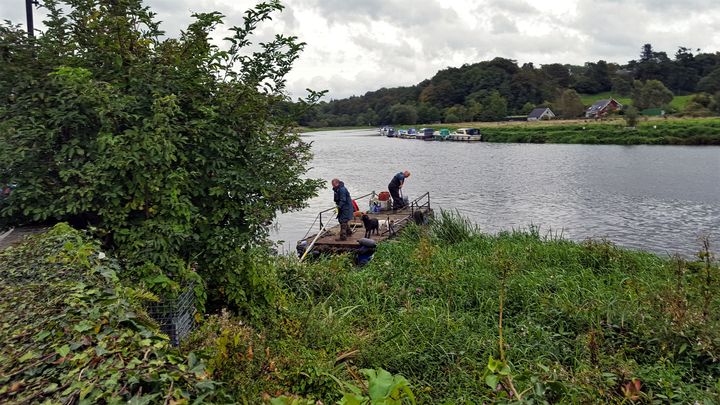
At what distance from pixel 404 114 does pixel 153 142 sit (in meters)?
135

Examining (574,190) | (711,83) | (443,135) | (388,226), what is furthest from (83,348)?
(711,83)

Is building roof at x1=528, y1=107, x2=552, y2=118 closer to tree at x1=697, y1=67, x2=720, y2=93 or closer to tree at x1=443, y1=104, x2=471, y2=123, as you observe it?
tree at x1=443, y1=104, x2=471, y2=123

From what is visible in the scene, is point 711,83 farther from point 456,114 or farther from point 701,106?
point 456,114

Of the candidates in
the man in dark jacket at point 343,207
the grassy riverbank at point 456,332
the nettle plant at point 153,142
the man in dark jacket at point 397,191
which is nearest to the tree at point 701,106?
the man in dark jacket at point 397,191

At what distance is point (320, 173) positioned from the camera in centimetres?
4262

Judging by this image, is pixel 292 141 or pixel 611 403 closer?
pixel 611 403

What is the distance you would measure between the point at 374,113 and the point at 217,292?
523 feet

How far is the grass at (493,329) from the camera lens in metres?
5.00

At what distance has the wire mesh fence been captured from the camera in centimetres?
475

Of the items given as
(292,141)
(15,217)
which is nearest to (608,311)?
(292,141)

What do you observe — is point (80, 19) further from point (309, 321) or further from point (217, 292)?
point (309, 321)

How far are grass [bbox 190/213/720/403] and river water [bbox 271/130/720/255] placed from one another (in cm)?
594

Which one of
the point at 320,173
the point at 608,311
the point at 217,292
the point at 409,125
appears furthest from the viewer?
the point at 409,125

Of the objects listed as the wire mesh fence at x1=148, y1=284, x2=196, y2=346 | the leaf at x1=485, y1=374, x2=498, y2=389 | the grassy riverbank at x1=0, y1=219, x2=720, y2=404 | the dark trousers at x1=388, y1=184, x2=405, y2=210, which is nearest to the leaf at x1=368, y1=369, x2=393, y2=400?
the grassy riverbank at x1=0, y1=219, x2=720, y2=404
